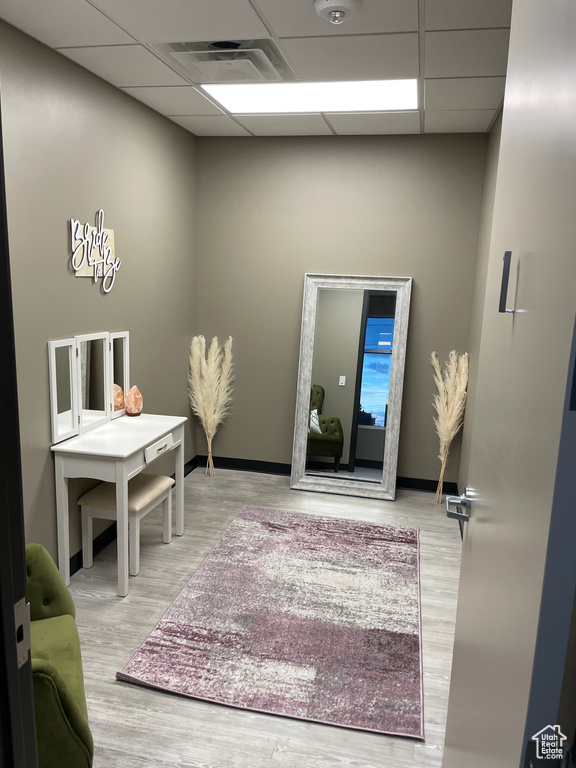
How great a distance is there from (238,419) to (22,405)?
2.30m

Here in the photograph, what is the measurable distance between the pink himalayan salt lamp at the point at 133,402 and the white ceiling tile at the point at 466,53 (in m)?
2.39

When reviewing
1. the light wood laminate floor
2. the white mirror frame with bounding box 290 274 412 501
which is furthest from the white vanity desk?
the white mirror frame with bounding box 290 274 412 501

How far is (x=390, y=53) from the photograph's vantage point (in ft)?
8.46

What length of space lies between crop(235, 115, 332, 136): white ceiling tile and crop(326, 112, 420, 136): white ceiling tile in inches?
3.8

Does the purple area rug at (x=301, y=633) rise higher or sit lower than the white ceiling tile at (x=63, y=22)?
lower

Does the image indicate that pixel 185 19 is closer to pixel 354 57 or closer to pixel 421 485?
pixel 354 57

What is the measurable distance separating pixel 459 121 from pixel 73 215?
2.48 meters

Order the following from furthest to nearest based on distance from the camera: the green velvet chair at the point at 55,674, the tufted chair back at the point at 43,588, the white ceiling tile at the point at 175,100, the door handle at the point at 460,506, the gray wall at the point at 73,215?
the white ceiling tile at the point at 175,100 → the gray wall at the point at 73,215 → the tufted chair back at the point at 43,588 → the door handle at the point at 460,506 → the green velvet chair at the point at 55,674

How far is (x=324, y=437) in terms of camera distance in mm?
4422

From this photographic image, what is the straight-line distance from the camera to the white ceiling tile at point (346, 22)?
6.94ft

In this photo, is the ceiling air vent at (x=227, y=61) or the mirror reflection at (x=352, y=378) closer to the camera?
the ceiling air vent at (x=227, y=61)

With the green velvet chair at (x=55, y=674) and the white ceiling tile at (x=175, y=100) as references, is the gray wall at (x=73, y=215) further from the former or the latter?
the green velvet chair at (x=55, y=674)

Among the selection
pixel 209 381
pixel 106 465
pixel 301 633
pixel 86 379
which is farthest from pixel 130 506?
pixel 209 381

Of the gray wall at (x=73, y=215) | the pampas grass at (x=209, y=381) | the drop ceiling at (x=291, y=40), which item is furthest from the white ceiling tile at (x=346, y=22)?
the pampas grass at (x=209, y=381)
